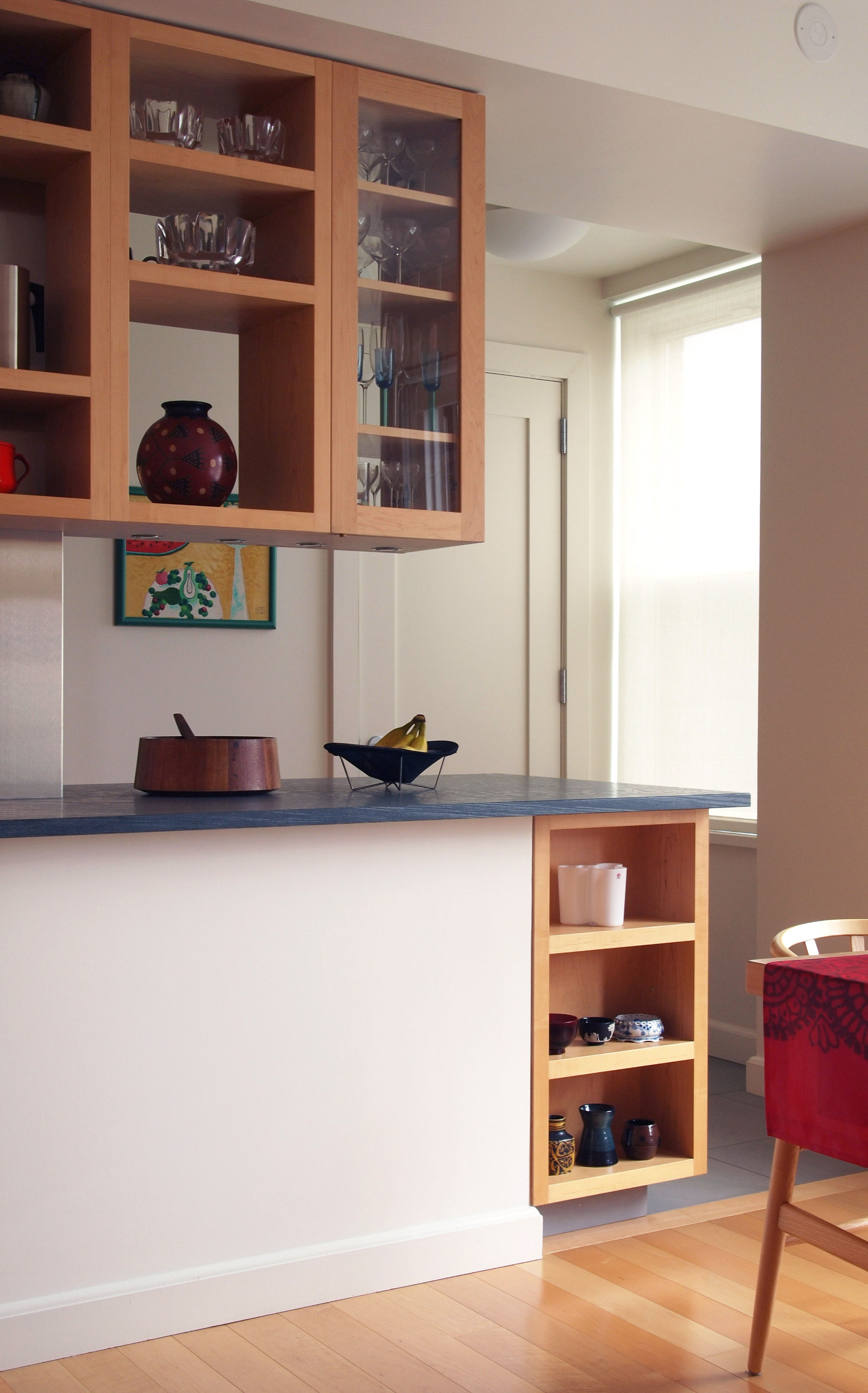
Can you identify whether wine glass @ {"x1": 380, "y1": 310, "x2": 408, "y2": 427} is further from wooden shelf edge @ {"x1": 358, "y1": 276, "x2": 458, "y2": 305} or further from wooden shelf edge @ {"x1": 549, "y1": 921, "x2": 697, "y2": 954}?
wooden shelf edge @ {"x1": 549, "y1": 921, "x2": 697, "y2": 954}

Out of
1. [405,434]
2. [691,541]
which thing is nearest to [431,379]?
[405,434]

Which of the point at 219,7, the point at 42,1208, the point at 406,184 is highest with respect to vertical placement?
the point at 219,7

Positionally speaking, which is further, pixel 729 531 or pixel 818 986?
pixel 729 531

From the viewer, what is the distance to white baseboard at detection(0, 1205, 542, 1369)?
221 centimetres

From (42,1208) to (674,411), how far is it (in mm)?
3631

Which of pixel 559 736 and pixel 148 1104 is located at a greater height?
pixel 559 736

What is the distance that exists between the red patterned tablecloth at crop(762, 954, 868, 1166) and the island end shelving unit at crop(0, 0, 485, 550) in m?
1.25

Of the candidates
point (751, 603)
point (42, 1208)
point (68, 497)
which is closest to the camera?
point (42, 1208)

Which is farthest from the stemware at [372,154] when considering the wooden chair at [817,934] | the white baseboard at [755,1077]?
the white baseboard at [755,1077]

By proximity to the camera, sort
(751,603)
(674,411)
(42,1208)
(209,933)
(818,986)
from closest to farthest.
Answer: (818,986)
(42,1208)
(209,933)
(751,603)
(674,411)

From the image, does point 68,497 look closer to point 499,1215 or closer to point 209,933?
point 209,933

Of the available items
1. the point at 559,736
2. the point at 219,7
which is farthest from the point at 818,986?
the point at 559,736

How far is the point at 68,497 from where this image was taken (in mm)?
2596

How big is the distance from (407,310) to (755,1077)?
95.2 inches
